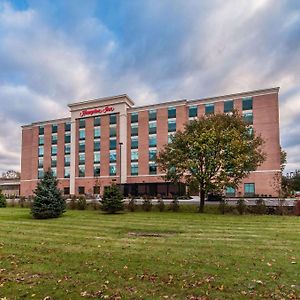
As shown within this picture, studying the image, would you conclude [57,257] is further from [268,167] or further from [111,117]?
[111,117]

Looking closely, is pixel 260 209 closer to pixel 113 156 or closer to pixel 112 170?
pixel 112 170

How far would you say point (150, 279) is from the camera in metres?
6.78

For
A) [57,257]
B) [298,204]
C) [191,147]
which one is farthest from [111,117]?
[57,257]

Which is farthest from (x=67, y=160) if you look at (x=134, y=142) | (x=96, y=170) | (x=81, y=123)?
(x=134, y=142)

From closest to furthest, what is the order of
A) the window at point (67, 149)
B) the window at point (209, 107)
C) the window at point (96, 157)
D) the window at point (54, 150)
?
the window at point (209, 107) → the window at point (96, 157) → the window at point (67, 149) → the window at point (54, 150)

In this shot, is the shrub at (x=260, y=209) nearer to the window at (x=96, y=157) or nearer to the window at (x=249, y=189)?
the window at (x=249, y=189)

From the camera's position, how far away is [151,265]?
315 inches

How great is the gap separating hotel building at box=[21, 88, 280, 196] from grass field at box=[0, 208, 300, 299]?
43988 mm

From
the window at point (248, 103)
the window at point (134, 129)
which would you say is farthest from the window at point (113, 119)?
the window at point (248, 103)

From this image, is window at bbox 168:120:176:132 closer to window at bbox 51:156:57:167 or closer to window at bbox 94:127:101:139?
window at bbox 94:127:101:139

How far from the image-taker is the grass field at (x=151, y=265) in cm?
605

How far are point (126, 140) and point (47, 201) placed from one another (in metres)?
46.8

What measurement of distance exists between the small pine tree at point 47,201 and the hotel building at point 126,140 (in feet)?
117

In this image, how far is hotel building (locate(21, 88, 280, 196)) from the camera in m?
57.6
